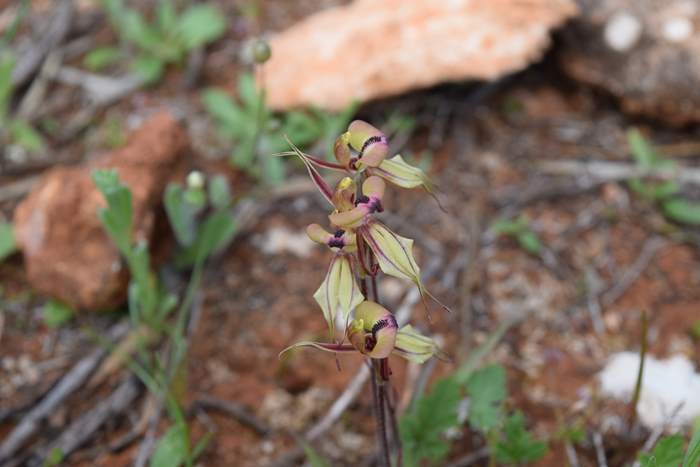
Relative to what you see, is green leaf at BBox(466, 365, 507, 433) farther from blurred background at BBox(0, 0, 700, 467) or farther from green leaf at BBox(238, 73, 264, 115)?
green leaf at BBox(238, 73, 264, 115)

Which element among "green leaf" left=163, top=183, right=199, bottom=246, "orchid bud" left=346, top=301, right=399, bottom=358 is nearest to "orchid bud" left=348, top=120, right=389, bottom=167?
"orchid bud" left=346, top=301, right=399, bottom=358

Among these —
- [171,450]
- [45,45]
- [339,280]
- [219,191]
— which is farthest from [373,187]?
[45,45]

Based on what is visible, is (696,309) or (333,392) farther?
(696,309)

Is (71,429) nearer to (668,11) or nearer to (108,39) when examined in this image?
(108,39)

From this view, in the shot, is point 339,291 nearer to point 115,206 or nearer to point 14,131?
point 115,206

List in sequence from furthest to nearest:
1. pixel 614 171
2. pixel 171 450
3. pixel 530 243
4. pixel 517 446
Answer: pixel 614 171, pixel 530 243, pixel 171 450, pixel 517 446

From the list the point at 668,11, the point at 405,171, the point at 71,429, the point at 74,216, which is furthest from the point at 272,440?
the point at 668,11
